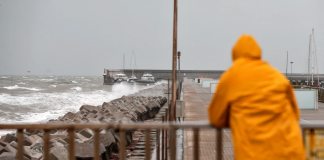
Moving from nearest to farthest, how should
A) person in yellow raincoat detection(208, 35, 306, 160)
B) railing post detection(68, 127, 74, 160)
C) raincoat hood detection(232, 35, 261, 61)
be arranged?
1. person in yellow raincoat detection(208, 35, 306, 160)
2. raincoat hood detection(232, 35, 261, 61)
3. railing post detection(68, 127, 74, 160)

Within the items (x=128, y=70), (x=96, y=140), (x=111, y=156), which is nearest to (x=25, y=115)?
(x=111, y=156)

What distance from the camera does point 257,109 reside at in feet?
8.54

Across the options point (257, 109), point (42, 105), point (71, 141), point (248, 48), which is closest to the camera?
point (257, 109)

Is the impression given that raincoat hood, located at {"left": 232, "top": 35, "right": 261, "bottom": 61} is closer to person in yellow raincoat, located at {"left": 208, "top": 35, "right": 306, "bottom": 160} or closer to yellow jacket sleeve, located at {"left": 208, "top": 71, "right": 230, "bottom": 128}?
person in yellow raincoat, located at {"left": 208, "top": 35, "right": 306, "bottom": 160}

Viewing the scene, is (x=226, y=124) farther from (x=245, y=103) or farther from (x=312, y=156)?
(x=312, y=156)

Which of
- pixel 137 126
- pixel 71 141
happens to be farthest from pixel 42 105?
pixel 137 126

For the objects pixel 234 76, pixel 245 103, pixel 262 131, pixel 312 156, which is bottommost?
pixel 312 156

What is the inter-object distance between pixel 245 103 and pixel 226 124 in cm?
34

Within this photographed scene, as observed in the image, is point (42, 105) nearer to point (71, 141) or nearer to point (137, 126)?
point (71, 141)

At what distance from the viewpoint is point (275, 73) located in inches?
106

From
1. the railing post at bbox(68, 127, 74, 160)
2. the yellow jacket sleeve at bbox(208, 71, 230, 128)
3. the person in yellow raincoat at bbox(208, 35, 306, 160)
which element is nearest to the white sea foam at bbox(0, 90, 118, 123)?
the railing post at bbox(68, 127, 74, 160)

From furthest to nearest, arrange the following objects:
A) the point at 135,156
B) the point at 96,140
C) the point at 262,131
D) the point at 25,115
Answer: the point at 25,115, the point at 135,156, the point at 96,140, the point at 262,131

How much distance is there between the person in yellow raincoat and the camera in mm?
2592

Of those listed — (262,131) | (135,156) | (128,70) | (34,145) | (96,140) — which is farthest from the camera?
(128,70)
